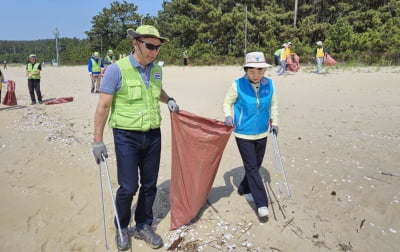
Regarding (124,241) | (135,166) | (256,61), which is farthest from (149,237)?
(256,61)

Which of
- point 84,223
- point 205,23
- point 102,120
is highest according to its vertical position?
point 205,23

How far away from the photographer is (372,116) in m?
8.20

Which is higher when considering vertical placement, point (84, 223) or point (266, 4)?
point (266, 4)

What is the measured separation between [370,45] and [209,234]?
24886mm

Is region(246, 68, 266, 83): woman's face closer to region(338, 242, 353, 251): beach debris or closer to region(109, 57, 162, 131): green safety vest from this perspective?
region(109, 57, 162, 131): green safety vest

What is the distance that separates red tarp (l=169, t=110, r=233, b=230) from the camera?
345cm

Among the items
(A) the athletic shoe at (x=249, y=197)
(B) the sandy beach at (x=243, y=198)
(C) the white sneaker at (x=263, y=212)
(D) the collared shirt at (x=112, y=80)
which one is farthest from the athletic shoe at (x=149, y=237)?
(D) the collared shirt at (x=112, y=80)

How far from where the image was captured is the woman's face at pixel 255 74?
3570 mm

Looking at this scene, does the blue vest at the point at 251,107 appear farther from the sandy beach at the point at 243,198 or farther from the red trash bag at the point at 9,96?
the red trash bag at the point at 9,96

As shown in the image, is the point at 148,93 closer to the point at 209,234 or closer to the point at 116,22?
the point at 209,234

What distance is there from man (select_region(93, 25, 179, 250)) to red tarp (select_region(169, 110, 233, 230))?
0.97ft

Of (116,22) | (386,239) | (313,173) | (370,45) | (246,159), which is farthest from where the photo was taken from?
(116,22)

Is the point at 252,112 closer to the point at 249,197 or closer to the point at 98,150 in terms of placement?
the point at 249,197

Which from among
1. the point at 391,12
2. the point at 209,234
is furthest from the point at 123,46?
the point at 209,234
